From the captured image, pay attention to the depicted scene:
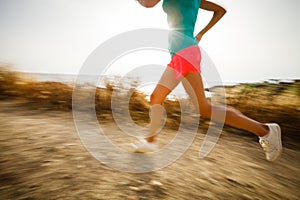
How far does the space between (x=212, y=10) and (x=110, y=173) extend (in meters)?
1.55

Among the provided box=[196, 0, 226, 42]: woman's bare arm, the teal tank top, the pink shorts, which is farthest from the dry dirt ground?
box=[196, 0, 226, 42]: woman's bare arm

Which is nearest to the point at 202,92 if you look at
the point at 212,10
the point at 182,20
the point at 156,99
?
the point at 156,99

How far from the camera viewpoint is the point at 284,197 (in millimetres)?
1859

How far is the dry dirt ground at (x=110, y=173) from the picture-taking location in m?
1.50

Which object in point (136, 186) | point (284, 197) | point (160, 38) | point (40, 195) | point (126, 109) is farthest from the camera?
point (126, 109)

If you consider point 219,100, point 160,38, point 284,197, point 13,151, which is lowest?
point 284,197

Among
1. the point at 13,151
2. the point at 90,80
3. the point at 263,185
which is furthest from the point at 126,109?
the point at 263,185

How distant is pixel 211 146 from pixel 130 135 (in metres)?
0.92

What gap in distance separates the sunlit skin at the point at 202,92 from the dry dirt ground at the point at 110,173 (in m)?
0.43

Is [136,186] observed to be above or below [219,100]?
below

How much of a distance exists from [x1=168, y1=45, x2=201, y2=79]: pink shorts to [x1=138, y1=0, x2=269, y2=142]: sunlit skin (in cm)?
5

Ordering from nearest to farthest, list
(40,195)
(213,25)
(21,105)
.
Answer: (40,195) < (213,25) < (21,105)

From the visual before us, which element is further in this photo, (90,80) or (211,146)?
(90,80)

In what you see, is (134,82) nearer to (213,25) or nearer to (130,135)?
(130,135)
